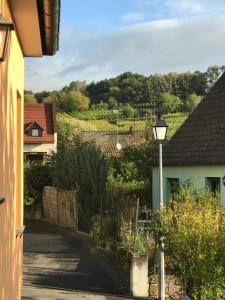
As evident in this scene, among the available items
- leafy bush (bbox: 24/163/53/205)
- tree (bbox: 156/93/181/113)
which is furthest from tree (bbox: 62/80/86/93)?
leafy bush (bbox: 24/163/53/205)

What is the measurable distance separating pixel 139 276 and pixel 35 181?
19033 mm

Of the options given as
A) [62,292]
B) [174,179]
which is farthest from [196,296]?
[174,179]

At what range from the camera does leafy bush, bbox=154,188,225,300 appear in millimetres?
9578

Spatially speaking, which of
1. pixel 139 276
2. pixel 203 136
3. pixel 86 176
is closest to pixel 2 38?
pixel 139 276

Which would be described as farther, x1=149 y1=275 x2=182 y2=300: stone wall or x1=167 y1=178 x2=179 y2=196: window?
x1=167 y1=178 x2=179 y2=196: window

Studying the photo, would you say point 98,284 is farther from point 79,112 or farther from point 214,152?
point 79,112

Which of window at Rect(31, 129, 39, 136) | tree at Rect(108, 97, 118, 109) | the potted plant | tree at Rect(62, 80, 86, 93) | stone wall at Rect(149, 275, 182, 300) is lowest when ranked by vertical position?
stone wall at Rect(149, 275, 182, 300)

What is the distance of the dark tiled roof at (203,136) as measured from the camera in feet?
64.0

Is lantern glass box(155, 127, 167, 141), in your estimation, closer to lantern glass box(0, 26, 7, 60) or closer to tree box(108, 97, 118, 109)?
lantern glass box(0, 26, 7, 60)

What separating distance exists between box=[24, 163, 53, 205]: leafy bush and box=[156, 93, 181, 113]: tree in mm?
52029

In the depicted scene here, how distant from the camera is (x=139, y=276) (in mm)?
11922

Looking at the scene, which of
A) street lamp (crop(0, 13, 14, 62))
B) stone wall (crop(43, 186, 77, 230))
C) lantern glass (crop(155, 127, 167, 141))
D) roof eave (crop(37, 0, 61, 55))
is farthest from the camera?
stone wall (crop(43, 186, 77, 230))

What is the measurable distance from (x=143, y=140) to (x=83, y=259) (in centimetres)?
1544

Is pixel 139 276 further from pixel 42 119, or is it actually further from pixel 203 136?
pixel 42 119
